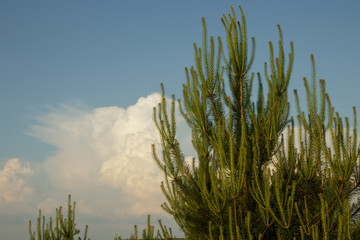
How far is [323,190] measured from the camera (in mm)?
7164

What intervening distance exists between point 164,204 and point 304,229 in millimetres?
3207

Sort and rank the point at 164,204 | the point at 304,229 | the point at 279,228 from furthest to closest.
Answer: the point at 164,204, the point at 279,228, the point at 304,229

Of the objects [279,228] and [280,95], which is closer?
[279,228]

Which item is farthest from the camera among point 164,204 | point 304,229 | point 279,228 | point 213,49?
point 164,204

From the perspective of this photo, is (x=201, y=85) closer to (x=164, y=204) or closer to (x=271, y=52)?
(x=271, y=52)

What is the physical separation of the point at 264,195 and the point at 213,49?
2.91 meters

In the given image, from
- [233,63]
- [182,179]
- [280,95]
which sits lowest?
[182,179]

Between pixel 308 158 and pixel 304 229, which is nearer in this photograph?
pixel 304 229

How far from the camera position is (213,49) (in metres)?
7.13

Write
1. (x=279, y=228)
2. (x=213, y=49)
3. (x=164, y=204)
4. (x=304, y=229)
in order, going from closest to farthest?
(x=304, y=229) → (x=279, y=228) → (x=213, y=49) → (x=164, y=204)

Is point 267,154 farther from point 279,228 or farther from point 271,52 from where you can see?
point 271,52

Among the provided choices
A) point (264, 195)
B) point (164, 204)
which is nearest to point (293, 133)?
point (264, 195)

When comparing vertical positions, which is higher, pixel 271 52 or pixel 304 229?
pixel 271 52

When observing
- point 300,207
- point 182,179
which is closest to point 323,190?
point 300,207
